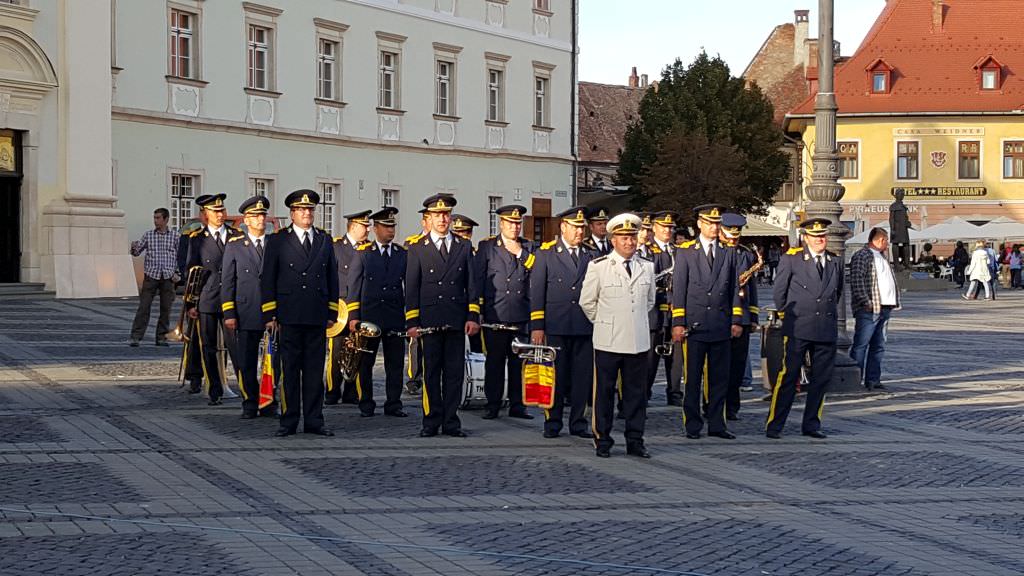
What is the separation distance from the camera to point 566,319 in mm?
13273

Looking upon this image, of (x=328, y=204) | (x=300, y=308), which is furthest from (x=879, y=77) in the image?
(x=300, y=308)

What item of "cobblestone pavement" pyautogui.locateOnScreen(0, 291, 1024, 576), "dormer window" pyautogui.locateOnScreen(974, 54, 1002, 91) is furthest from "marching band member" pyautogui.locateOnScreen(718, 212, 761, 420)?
"dormer window" pyautogui.locateOnScreen(974, 54, 1002, 91)

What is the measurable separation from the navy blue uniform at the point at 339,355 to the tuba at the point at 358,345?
0.34 meters

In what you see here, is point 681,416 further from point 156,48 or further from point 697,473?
point 156,48

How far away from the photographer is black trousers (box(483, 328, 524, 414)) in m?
14.7

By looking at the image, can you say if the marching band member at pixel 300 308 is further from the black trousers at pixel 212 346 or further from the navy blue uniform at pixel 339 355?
the black trousers at pixel 212 346

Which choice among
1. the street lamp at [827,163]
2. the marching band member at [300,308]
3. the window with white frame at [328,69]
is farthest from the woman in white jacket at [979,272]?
the marching band member at [300,308]

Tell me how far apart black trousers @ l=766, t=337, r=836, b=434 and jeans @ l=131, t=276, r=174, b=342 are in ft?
34.6

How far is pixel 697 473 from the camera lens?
37.4 feet

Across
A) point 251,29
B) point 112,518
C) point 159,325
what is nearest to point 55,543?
point 112,518

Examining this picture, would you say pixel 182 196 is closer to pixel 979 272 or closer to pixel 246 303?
pixel 979 272

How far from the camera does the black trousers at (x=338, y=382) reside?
50.1 ft

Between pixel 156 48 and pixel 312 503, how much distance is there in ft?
90.6

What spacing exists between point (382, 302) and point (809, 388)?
404cm
